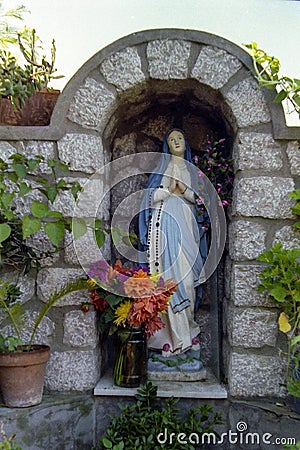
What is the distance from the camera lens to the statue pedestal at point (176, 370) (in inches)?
106

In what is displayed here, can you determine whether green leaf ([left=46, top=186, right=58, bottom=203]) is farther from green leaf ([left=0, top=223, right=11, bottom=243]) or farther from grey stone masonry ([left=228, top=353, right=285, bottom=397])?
grey stone masonry ([left=228, top=353, right=285, bottom=397])

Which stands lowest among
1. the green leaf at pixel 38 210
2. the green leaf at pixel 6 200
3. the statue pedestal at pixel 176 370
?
the statue pedestal at pixel 176 370

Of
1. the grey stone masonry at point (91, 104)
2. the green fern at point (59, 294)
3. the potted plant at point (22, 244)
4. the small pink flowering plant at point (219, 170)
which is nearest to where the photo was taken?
the potted plant at point (22, 244)

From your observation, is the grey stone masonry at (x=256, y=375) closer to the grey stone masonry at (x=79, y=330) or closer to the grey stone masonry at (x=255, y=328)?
the grey stone masonry at (x=255, y=328)

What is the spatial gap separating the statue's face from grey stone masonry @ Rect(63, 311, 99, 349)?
103 centimetres

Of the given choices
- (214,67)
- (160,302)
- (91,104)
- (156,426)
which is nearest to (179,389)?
(156,426)

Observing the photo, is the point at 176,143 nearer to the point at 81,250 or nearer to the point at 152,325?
the point at 81,250

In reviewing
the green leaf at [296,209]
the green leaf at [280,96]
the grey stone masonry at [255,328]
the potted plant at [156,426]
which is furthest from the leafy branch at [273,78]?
the potted plant at [156,426]

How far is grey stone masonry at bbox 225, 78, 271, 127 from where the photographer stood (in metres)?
2.58

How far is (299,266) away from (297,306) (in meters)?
0.20

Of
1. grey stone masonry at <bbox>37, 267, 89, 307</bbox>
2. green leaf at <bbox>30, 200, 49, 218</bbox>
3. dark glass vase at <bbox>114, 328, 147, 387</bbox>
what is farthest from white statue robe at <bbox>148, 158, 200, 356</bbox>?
green leaf at <bbox>30, 200, 49, 218</bbox>

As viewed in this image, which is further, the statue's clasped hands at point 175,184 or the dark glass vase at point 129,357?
the statue's clasped hands at point 175,184

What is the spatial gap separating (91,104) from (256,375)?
1562mm

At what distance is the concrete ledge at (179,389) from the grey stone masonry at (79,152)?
1.07m
